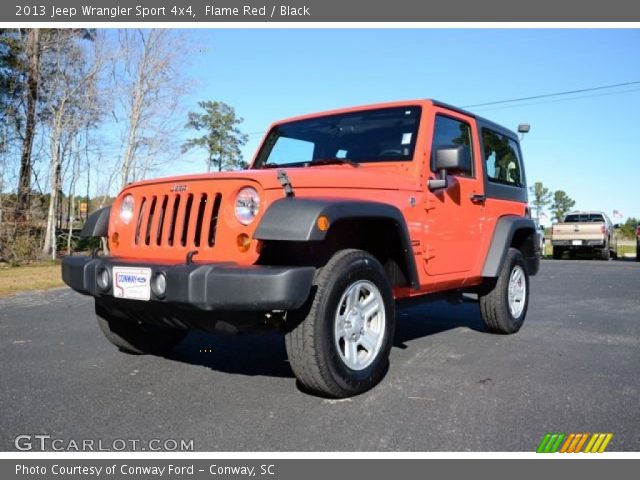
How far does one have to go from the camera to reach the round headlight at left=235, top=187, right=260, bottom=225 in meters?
2.95

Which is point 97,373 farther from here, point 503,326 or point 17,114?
point 17,114

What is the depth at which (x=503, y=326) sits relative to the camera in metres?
5.07

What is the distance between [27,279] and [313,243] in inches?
349

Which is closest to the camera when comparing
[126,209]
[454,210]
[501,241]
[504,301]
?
[126,209]

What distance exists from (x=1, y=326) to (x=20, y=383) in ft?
8.09

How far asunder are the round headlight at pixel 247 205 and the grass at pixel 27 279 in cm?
661

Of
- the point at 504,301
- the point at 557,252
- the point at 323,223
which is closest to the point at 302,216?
the point at 323,223

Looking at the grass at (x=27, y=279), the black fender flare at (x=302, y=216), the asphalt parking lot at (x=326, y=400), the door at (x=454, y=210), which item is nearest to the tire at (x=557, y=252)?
the asphalt parking lot at (x=326, y=400)

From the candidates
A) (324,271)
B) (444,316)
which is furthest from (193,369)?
(444,316)

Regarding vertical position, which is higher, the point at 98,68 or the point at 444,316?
the point at 98,68

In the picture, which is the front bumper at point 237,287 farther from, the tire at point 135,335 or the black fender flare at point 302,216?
the tire at point 135,335

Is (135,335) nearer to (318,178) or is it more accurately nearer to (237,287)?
(237,287)

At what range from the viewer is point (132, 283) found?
2996 millimetres

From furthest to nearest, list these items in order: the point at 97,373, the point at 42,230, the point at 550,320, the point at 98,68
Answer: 1. the point at 98,68
2. the point at 42,230
3. the point at 550,320
4. the point at 97,373
